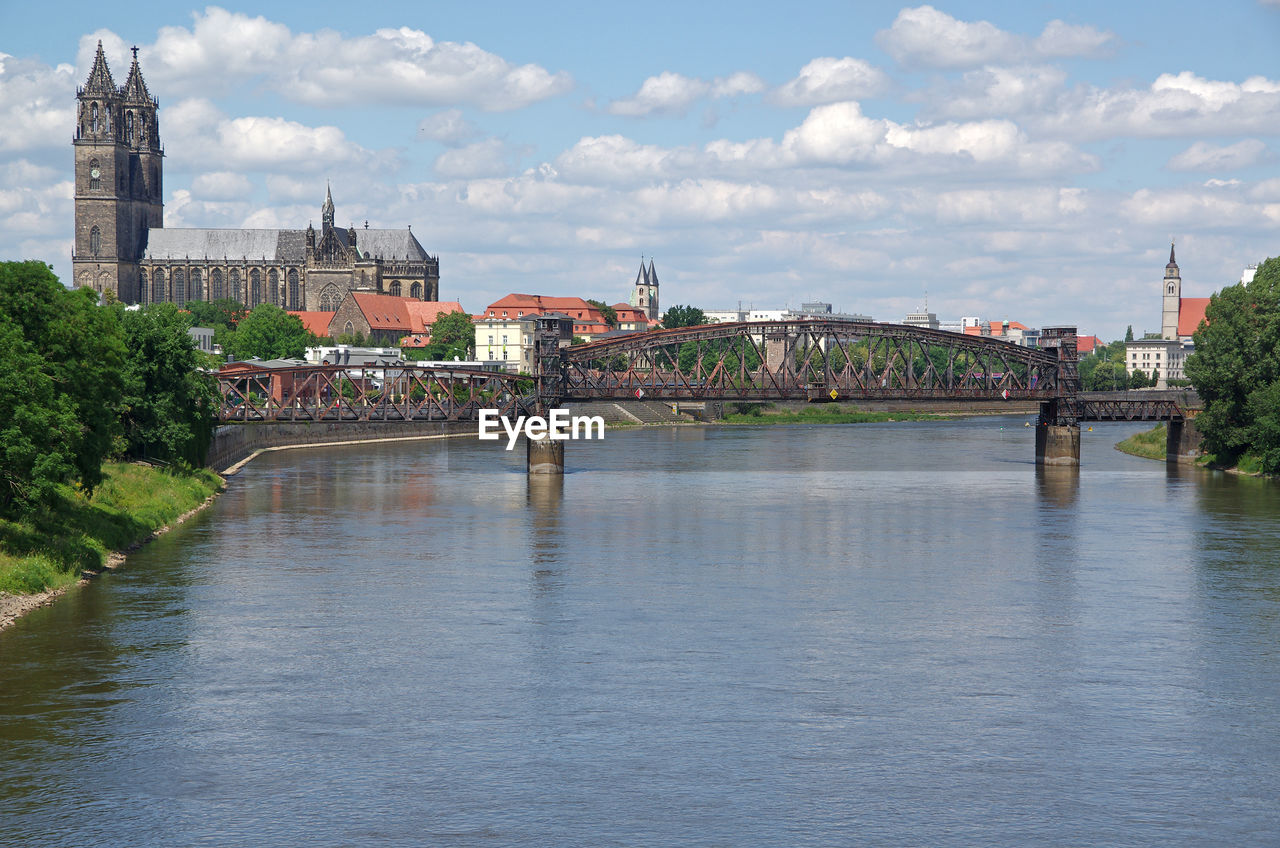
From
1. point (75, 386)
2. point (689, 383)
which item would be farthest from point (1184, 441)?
point (75, 386)

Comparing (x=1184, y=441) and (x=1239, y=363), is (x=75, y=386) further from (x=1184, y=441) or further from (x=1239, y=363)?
(x=1184, y=441)

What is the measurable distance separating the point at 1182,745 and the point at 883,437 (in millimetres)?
119958

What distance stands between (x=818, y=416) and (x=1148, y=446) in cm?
6567

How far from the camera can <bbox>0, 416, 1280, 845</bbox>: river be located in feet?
88.3

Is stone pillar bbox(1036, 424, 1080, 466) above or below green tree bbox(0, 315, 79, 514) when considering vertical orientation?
below

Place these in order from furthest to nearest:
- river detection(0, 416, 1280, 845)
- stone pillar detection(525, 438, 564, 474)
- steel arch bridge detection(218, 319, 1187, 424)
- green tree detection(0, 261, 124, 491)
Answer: steel arch bridge detection(218, 319, 1187, 424), stone pillar detection(525, 438, 564, 474), green tree detection(0, 261, 124, 491), river detection(0, 416, 1280, 845)

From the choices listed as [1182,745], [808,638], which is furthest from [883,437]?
[1182,745]

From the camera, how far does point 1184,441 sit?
372ft

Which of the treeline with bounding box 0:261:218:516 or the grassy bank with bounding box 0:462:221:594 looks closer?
the treeline with bounding box 0:261:218:516

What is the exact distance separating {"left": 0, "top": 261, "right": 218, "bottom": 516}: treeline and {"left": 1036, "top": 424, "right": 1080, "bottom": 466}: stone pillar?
218 ft

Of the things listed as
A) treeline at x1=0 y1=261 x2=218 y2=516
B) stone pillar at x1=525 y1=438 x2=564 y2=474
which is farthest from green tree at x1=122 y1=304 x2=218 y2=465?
stone pillar at x1=525 y1=438 x2=564 y2=474

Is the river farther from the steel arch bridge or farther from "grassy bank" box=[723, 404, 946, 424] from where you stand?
"grassy bank" box=[723, 404, 946, 424]

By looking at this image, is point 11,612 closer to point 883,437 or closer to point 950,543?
point 950,543

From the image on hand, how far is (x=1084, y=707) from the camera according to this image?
34.1 meters
